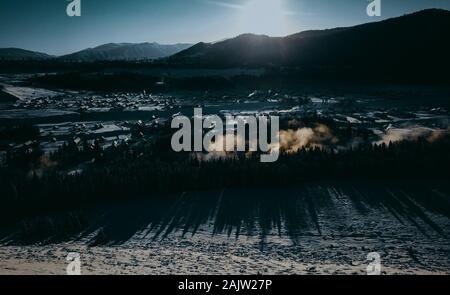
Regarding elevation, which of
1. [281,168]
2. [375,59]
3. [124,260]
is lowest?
[124,260]

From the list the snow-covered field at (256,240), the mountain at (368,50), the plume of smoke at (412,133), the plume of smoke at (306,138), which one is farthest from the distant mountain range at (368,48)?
the snow-covered field at (256,240)

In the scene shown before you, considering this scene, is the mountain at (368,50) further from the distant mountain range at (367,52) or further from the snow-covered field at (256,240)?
the snow-covered field at (256,240)

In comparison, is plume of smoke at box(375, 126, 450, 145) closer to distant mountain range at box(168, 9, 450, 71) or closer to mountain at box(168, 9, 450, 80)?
mountain at box(168, 9, 450, 80)

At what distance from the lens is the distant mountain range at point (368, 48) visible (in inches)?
1975

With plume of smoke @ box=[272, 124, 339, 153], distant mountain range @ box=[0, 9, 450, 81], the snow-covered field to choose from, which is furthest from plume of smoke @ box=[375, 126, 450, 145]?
distant mountain range @ box=[0, 9, 450, 81]

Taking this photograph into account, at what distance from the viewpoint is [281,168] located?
1468 centimetres

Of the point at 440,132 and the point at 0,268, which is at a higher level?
the point at 440,132

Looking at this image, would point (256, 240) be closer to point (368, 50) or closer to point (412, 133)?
point (412, 133)

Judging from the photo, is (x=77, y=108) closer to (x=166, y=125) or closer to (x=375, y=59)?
(x=166, y=125)

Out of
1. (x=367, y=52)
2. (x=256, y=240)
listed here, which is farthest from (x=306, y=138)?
(x=367, y=52)

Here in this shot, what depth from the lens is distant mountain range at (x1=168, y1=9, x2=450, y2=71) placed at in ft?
165
